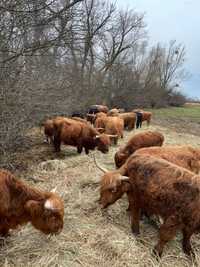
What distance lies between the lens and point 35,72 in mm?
10180

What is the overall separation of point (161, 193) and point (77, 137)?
22.2 ft

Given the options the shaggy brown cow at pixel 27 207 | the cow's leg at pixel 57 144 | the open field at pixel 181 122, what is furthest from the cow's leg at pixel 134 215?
the open field at pixel 181 122

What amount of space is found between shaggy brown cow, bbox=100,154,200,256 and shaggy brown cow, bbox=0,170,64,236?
119 cm

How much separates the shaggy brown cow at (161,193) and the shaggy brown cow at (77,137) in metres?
5.69

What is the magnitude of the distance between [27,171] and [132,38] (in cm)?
2850

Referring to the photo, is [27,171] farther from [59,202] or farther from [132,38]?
[132,38]

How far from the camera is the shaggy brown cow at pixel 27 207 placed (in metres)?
4.98

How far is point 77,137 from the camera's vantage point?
38.6 ft

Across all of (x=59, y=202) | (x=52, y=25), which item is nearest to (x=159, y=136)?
(x=52, y=25)

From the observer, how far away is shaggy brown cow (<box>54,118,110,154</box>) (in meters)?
11.6

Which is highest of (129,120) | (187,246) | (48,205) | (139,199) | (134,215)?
(48,205)

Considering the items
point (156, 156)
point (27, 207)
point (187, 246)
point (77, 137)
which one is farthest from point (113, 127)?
point (27, 207)

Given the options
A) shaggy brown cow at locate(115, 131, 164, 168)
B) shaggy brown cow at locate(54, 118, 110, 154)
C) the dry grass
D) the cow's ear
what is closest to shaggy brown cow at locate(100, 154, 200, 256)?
the dry grass

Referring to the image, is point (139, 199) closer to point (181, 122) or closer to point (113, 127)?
point (113, 127)
